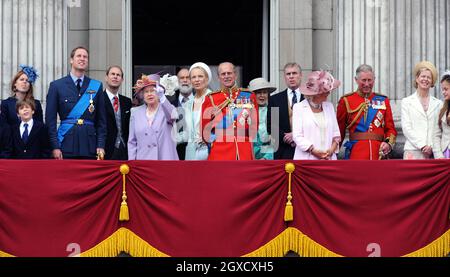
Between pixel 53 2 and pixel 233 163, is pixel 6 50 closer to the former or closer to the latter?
pixel 53 2

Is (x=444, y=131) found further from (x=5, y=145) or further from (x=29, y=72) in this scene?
(x=5, y=145)

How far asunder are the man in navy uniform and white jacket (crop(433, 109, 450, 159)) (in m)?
3.89

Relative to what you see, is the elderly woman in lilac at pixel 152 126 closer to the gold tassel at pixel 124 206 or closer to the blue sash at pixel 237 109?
the blue sash at pixel 237 109

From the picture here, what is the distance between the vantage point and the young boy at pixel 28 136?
47.7 ft

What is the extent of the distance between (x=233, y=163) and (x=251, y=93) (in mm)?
1485

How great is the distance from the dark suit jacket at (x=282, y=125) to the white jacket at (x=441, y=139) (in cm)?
169

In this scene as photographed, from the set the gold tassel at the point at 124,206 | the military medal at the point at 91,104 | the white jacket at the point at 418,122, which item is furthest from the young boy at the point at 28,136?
the white jacket at the point at 418,122

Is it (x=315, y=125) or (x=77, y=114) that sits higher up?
(x=77, y=114)

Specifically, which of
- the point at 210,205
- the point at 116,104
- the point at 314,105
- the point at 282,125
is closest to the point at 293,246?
the point at 210,205

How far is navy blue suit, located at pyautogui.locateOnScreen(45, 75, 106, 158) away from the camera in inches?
584

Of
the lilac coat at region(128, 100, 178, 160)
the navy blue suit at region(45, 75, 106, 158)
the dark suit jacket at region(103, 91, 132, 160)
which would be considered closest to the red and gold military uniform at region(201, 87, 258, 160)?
the lilac coat at region(128, 100, 178, 160)

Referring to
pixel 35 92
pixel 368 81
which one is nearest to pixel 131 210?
pixel 368 81

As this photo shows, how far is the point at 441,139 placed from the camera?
578 inches

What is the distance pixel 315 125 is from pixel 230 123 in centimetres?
100
